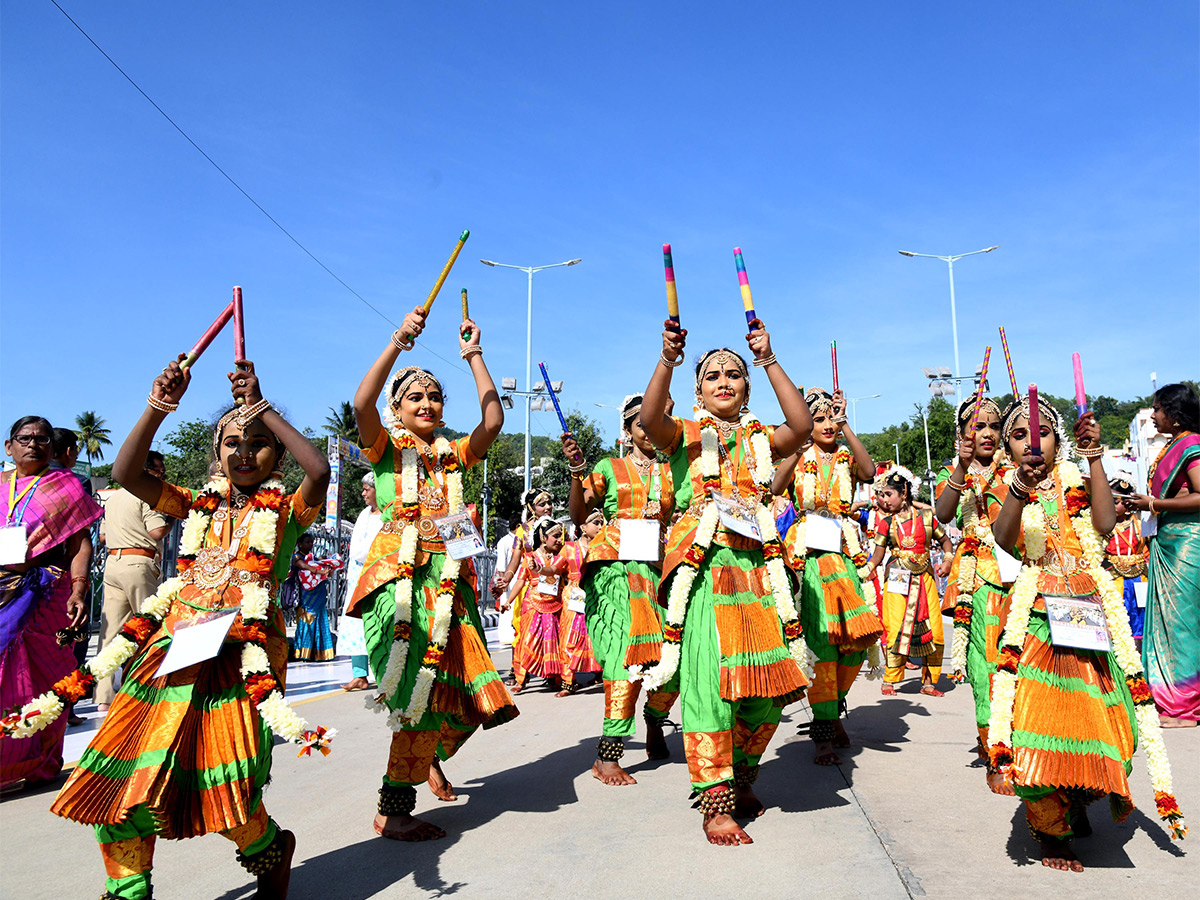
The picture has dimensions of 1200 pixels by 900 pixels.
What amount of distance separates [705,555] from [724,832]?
1288 mm

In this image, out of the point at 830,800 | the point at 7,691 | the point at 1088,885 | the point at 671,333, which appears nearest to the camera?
the point at 1088,885

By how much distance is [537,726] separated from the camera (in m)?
7.79

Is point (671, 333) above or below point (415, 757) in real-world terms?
above

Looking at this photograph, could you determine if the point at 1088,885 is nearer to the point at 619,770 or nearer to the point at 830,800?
the point at 830,800

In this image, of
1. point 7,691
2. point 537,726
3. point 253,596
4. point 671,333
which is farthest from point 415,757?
point 537,726

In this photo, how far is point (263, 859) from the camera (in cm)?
346

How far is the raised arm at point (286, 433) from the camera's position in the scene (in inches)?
146

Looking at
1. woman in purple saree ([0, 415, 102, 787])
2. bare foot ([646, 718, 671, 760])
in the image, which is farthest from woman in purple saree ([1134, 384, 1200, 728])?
woman in purple saree ([0, 415, 102, 787])

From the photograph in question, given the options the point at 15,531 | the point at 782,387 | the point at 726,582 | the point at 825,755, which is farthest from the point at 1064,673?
the point at 15,531

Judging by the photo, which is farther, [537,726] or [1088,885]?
[537,726]

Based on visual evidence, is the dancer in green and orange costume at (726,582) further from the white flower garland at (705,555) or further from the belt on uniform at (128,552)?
the belt on uniform at (128,552)

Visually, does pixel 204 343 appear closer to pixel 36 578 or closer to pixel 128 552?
pixel 36 578

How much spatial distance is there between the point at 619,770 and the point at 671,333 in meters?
2.86

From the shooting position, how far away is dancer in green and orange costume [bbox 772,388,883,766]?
6.17 metres
